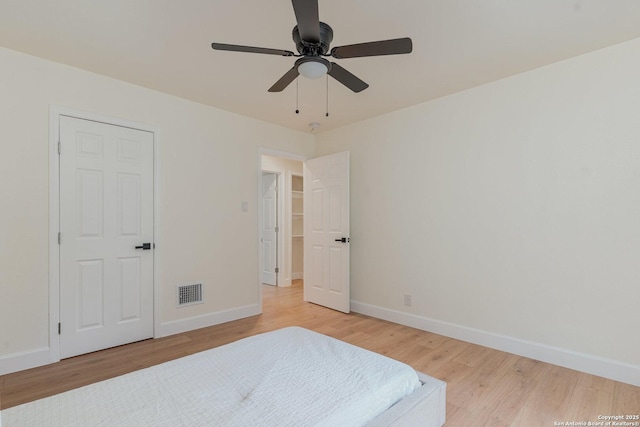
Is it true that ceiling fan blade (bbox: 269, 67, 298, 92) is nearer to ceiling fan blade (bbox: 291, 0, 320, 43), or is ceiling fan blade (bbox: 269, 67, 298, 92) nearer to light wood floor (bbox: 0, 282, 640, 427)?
ceiling fan blade (bbox: 291, 0, 320, 43)

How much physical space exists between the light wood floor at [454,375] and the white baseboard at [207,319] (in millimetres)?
109

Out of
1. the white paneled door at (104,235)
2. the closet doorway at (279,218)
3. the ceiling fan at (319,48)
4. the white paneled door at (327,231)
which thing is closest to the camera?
the ceiling fan at (319,48)

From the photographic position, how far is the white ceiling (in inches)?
78.5

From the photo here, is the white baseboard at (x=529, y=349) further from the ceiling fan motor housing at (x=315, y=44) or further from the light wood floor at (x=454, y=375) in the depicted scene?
the ceiling fan motor housing at (x=315, y=44)

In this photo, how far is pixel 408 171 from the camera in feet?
12.2

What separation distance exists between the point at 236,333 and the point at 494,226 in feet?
9.48

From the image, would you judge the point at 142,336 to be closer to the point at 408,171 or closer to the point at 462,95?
the point at 408,171

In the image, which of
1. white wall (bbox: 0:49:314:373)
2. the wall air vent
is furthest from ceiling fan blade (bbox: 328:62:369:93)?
the wall air vent

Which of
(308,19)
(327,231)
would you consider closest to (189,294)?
(327,231)

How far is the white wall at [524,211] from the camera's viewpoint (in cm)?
242

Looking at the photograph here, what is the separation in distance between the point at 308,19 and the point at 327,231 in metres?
3.14

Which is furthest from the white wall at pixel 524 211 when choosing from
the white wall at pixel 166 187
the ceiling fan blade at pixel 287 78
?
the white wall at pixel 166 187

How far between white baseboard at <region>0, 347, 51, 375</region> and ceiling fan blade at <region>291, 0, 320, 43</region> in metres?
3.25

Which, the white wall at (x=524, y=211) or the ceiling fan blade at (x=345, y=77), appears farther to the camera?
the white wall at (x=524, y=211)
